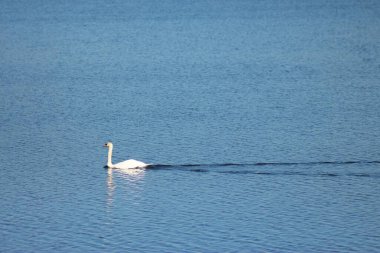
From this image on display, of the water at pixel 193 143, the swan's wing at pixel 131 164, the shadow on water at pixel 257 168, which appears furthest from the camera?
the swan's wing at pixel 131 164

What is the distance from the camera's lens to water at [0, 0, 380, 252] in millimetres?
25797

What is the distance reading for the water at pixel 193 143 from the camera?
84.6ft

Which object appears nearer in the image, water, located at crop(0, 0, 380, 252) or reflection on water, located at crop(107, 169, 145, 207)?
water, located at crop(0, 0, 380, 252)

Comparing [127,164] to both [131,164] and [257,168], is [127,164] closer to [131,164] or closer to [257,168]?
[131,164]

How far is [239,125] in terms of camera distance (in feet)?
131

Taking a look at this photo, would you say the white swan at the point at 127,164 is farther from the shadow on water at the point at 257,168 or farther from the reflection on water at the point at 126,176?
the shadow on water at the point at 257,168

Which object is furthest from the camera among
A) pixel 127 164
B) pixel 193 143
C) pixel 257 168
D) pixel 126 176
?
pixel 193 143

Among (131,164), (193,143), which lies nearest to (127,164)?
(131,164)

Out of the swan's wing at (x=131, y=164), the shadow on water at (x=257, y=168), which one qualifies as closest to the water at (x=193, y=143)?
the shadow on water at (x=257, y=168)

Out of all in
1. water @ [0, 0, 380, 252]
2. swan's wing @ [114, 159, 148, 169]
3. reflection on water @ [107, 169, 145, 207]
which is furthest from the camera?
swan's wing @ [114, 159, 148, 169]

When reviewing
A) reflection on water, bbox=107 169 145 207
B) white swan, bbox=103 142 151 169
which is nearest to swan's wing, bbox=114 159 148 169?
white swan, bbox=103 142 151 169

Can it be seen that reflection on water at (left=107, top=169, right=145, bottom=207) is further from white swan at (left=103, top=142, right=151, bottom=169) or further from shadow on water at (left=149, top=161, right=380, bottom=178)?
shadow on water at (left=149, top=161, right=380, bottom=178)

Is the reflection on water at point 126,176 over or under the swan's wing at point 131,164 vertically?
under

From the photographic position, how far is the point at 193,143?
36.5 m
